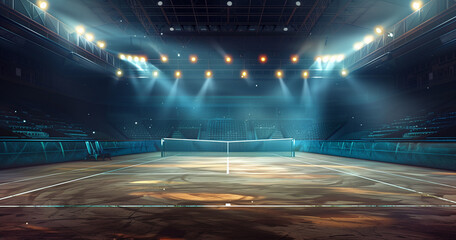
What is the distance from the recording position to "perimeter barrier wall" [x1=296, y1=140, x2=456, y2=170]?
44.9 ft

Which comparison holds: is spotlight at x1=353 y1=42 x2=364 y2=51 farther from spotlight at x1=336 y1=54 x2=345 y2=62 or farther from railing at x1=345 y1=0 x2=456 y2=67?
spotlight at x1=336 y1=54 x2=345 y2=62

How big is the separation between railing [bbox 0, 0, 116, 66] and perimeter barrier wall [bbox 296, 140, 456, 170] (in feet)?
68.4

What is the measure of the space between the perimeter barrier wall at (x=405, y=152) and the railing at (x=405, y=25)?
7.55m

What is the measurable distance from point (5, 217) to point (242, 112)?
1539 inches

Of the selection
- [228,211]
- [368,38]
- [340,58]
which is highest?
[368,38]

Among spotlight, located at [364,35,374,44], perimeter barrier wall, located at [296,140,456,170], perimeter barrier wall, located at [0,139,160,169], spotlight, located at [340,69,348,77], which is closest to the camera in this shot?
perimeter barrier wall, located at [296,140,456,170]

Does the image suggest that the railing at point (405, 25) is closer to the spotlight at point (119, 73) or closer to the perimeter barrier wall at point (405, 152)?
the perimeter barrier wall at point (405, 152)

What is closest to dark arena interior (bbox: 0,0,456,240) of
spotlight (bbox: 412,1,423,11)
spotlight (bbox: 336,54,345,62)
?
spotlight (bbox: 412,1,423,11)

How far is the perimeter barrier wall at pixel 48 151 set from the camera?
1437 cm

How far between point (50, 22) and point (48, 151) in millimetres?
8268

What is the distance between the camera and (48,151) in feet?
55.7

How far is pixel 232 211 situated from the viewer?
5.22 meters

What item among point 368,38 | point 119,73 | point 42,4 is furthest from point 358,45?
point 42,4

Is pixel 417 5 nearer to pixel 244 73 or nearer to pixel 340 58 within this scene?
pixel 340 58
